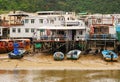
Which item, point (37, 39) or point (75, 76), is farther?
point (37, 39)

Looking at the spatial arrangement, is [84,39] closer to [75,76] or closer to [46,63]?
[46,63]

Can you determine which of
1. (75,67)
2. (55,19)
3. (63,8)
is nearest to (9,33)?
(55,19)

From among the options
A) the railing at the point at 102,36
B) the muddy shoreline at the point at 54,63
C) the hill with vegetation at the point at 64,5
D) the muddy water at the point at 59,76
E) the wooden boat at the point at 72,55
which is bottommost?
the muddy water at the point at 59,76

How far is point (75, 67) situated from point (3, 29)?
24.4m

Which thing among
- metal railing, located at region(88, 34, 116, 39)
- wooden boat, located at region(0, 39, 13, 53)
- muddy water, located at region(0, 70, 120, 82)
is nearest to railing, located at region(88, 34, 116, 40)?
metal railing, located at region(88, 34, 116, 39)

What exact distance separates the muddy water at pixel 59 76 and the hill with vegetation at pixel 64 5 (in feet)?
185

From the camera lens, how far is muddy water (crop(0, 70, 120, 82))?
145 ft

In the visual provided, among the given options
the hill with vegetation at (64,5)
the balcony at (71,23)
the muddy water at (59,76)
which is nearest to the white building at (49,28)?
the balcony at (71,23)

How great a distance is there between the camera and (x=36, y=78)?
45.3 m

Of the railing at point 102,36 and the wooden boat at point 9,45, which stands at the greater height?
the railing at point 102,36

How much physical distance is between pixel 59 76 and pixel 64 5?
7091 cm

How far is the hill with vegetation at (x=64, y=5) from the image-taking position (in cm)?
10706

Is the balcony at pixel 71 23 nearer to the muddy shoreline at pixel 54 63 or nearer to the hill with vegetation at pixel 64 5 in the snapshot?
the muddy shoreline at pixel 54 63

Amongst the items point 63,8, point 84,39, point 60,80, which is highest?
point 63,8
